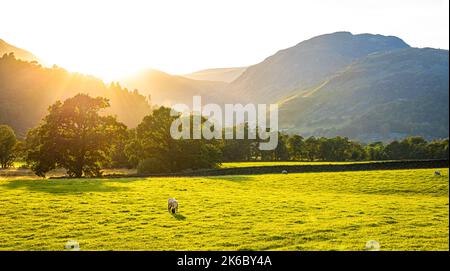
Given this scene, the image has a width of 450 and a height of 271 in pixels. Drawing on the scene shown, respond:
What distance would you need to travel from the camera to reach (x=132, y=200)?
29.4 meters

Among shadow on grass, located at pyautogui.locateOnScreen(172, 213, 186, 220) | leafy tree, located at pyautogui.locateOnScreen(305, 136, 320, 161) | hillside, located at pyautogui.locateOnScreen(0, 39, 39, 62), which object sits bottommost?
shadow on grass, located at pyautogui.locateOnScreen(172, 213, 186, 220)

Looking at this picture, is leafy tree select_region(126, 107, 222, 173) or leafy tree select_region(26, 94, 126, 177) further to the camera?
leafy tree select_region(126, 107, 222, 173)

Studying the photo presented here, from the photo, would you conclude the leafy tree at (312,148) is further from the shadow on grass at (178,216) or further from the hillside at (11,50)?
the shadow on grass at (178,216)

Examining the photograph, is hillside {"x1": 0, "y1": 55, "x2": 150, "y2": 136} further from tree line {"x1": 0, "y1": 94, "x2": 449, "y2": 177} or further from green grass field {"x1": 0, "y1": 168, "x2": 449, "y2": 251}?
green grass field {"x1": 0, "y1": 168, "x2": 449, "y2": 251}

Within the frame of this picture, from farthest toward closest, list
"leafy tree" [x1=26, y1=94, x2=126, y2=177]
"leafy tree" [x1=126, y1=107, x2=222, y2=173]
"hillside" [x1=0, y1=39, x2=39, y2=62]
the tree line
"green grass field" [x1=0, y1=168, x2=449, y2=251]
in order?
"leafy tree" [x1=126, y1=107, x2=222, y2=173] → the tree line → "leafy tree" [x1=26, y1=94, x2=126, y2=177] → "hillside" [x1=0, y1=39, x2=39, y2=62] → "green grass field" [x1=0, y1=168, x2=449, y2=251]

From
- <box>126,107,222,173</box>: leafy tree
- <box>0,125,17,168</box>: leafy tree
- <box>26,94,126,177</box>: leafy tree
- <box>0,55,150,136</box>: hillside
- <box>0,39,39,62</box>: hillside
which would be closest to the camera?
<box>0,39,39,62</box>: hillside

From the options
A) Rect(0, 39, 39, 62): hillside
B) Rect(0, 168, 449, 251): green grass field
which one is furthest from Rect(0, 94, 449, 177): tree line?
Rect(0, 168, 449, 251): green grass field

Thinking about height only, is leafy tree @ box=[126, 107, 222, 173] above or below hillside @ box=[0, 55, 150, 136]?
below

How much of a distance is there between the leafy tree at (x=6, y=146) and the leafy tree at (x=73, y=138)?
322 cm

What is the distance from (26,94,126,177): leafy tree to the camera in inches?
2116

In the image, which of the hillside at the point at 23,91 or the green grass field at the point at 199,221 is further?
the hillside at the point at 23,91

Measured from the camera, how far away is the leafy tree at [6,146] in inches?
2312

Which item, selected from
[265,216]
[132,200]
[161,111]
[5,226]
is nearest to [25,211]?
[5,226]

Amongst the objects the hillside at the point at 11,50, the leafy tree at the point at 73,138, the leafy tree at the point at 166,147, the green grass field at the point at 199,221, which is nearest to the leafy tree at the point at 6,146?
the leafy tree at the point at 73,138
